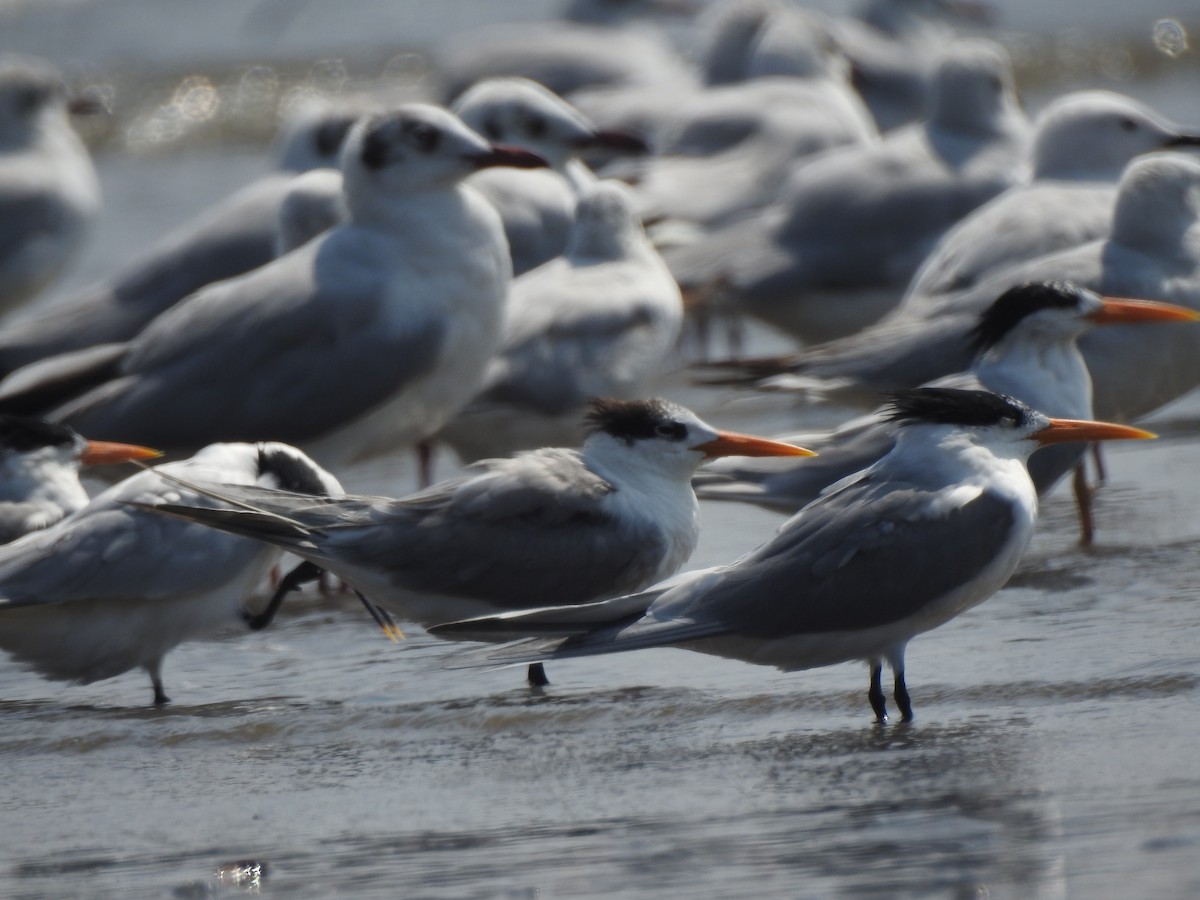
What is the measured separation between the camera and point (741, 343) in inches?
377

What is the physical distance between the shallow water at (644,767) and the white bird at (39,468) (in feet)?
1.44

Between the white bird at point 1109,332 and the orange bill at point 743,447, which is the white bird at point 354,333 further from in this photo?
the orange bill at point 743,447

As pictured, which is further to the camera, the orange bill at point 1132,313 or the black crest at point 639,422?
the orange bill at point 1132,313

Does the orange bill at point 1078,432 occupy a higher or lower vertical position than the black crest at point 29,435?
lower

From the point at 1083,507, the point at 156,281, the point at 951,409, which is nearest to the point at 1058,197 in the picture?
the point at 1083,507

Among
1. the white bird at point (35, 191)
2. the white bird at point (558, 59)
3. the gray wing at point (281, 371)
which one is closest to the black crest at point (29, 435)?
the gray wing at point (281, 371)

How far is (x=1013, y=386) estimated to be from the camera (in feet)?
17.5

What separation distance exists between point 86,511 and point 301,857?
1653 millimetres

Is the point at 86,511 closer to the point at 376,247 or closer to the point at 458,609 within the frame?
the point at 458,609

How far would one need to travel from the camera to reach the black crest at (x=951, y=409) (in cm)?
439

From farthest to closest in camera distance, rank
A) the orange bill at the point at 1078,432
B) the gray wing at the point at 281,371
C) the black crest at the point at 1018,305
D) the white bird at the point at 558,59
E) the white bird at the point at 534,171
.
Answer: the white bird at the point at 558,59, the white bird at the point at 534,171, the gray wing at the point at 281,371, the black crest at the point at 1018,305, the orange bill at the point at 1078,432

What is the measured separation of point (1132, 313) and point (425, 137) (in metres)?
2.31

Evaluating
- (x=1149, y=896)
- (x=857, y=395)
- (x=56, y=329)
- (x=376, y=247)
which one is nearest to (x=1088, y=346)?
(x=857, y=395)

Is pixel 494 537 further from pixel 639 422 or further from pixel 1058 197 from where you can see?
pixel 1058 197
